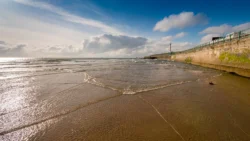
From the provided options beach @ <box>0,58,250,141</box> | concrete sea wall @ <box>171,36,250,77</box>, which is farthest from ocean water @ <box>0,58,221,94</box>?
beach @ <box>0,58,250,141</box>

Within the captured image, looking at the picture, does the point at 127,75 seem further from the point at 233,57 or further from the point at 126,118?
the point at 233,57

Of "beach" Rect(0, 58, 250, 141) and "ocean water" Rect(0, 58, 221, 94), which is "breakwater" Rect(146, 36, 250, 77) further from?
"beach" Rect(0, 58, 250, 141)

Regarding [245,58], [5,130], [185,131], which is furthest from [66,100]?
[245,58]

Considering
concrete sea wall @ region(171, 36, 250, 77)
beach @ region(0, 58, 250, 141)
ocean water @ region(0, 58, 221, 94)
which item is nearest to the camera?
beach @ region(0, 58, 250, 141)

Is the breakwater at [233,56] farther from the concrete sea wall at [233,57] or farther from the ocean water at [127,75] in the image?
the ocean water at [127,75]

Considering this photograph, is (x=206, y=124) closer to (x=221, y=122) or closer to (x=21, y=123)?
(x=221, y=122)

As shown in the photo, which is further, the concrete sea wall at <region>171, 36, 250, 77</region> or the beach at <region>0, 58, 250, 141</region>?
the concrete sea wall at <region>171, 36, 250, 77</region>

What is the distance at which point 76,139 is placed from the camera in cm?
267

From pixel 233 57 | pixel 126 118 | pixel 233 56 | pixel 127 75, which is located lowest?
pixel 126 118

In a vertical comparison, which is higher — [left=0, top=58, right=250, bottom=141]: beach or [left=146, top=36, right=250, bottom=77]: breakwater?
[left=146, top=36, right=250, bottom=77]: breakwater

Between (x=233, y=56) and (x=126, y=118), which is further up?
(x=233, y=56)

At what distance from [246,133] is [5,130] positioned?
623cm

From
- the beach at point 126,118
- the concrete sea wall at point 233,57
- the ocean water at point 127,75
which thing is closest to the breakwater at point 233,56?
the concrete sea wall at point 233,57

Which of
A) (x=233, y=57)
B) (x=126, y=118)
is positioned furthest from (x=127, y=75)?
(x=233, y=57)
